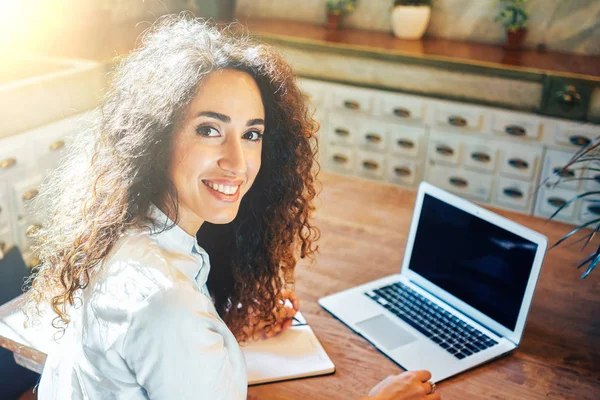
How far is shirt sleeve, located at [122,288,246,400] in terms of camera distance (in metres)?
0.97

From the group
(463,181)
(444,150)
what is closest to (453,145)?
(444,150)

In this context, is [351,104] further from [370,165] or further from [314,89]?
[370,165]

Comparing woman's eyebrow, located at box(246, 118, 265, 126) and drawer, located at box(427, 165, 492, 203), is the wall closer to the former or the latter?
Result: drawer, located at box(427, 165, 492, 203)

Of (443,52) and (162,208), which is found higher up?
(443,52)

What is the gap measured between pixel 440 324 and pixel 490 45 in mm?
2210

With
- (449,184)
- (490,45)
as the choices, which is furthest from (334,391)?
(490,45)

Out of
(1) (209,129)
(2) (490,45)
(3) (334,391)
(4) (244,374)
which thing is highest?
(2) (490,45)

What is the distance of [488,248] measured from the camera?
1.50 metres

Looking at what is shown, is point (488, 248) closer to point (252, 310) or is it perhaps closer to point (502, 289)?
point (502, 289)

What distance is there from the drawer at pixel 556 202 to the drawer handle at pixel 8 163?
2149 millimetres

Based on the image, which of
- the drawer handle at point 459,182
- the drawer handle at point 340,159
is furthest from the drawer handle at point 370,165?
the drawer handle at point 459,182

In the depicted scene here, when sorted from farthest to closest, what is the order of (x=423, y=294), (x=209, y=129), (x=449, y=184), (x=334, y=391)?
1. (x=449, y=184)
2. (x=423, y=294)
3. (x=334, y=391)
4. (x=209, y=129)

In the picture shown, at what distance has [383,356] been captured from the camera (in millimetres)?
1419

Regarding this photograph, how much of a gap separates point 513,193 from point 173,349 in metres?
2.30
